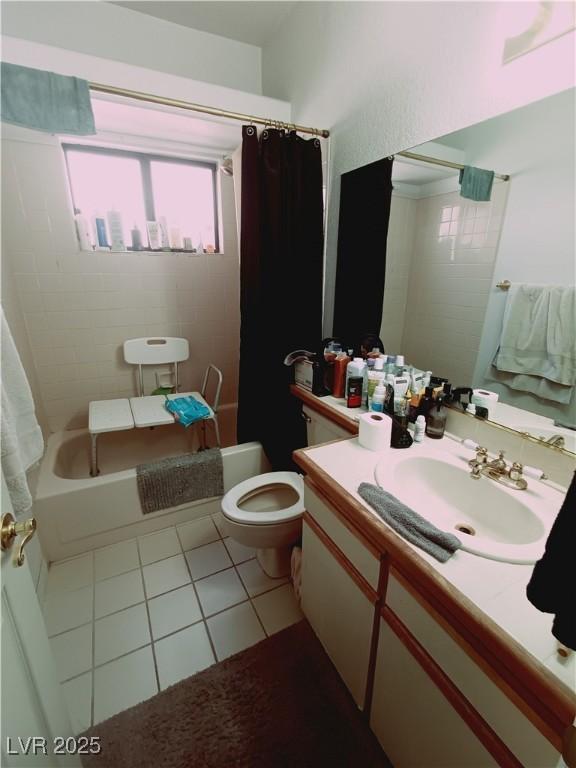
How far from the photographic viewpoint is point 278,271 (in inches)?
71.5

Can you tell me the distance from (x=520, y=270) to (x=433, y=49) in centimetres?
83

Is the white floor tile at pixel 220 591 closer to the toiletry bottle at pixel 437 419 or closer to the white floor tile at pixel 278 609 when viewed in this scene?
the white floor tile at pixel 278 609

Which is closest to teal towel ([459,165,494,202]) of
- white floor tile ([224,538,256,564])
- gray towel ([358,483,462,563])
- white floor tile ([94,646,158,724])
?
gray towel ([358,483,462,563])

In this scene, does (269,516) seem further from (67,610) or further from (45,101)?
(45,101)

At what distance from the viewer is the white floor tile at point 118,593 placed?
59.5 inches

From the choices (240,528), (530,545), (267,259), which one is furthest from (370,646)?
(267,259)

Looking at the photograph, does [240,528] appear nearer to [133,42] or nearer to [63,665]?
[63,665]

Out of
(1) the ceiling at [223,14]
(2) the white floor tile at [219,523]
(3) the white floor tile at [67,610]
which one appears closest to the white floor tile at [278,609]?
(2) the white floor tile at [219,523]

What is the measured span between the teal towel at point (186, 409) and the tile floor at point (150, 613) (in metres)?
0.65

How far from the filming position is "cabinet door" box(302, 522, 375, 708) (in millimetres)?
982

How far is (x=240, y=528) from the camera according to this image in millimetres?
1464

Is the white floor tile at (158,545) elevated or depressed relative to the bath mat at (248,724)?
elevated

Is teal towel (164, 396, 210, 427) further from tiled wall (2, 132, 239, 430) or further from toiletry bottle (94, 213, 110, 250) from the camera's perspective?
toiletry bottle (94, 213, 110, 250)

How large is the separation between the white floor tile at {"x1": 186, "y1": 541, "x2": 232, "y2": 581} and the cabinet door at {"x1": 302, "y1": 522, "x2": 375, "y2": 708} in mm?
590
